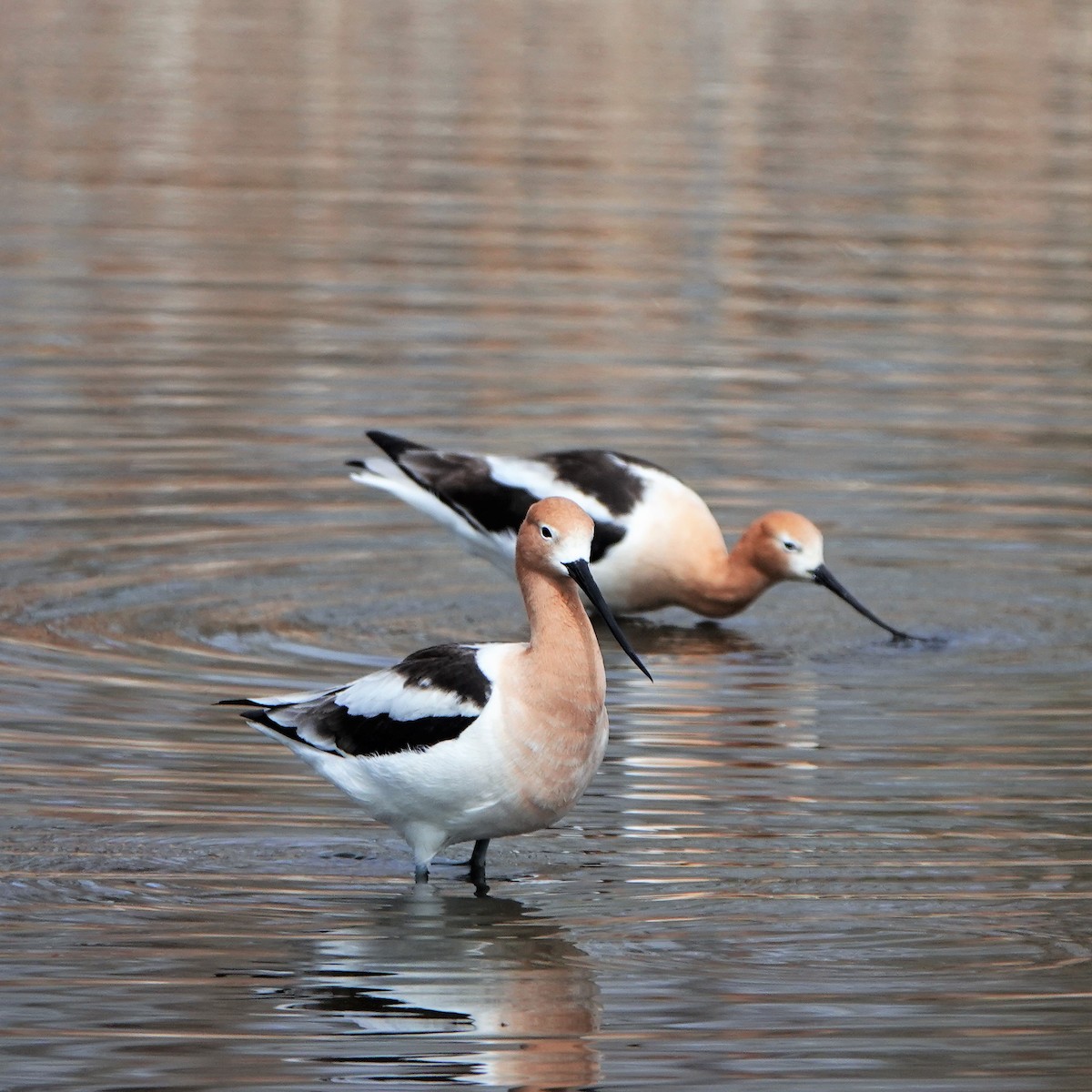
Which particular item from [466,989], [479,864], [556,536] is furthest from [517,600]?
[466,989]

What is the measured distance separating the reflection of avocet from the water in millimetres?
18

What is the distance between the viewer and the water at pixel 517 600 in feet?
21.6

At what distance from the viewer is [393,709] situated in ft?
24.0

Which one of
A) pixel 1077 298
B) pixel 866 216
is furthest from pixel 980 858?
pixel 866 216

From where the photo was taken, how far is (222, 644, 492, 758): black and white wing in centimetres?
719

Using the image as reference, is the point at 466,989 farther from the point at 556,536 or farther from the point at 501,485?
→ the point at 501,485

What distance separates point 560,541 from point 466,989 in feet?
4.63

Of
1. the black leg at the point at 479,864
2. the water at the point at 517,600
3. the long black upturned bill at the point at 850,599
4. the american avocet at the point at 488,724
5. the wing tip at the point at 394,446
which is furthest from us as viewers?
the wing tip at the point at 394,446

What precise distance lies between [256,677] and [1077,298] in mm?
11039

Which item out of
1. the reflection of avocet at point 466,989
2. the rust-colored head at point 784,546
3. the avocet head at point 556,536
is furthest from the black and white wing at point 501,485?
the reflection of avocet at point 466,989

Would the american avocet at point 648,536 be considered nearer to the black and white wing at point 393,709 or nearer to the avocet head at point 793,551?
the avocet head at point 793,551

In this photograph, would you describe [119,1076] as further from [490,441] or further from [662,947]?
[490,441]

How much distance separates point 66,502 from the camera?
1242 centimetres

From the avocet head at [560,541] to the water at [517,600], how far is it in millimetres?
969
